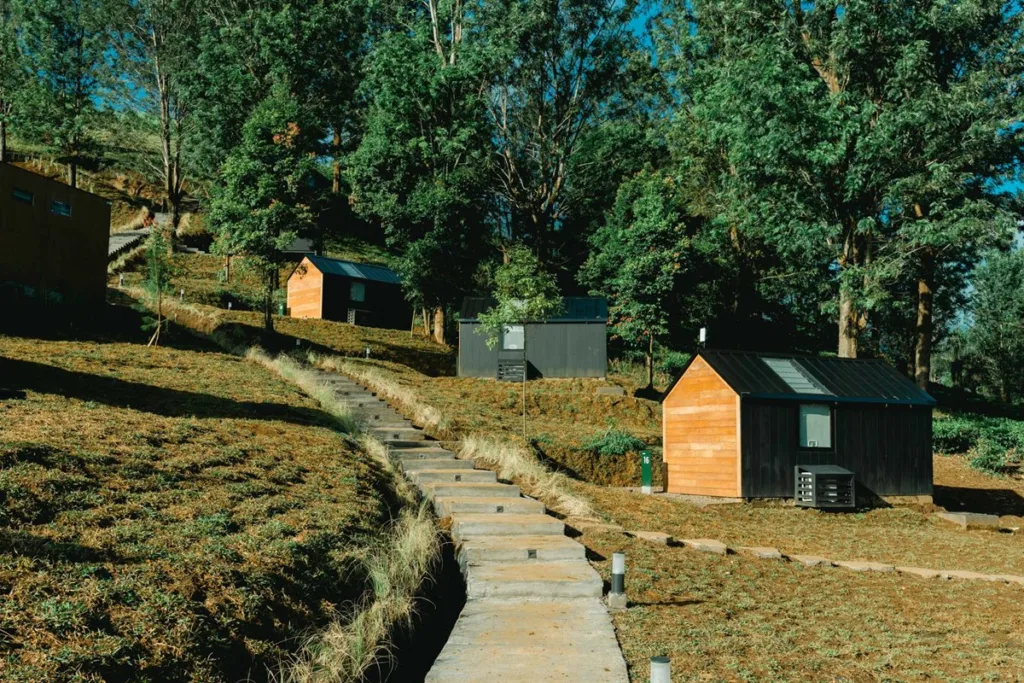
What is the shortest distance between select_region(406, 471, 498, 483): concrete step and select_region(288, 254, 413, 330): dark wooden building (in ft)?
102

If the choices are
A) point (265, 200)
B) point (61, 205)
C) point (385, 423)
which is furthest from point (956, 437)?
point (61, 205)

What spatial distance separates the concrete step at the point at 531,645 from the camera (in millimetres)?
7102

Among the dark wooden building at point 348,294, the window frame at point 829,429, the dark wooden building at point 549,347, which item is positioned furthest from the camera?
the dark wooden building at point 348,294

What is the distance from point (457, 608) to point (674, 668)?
3.67 m

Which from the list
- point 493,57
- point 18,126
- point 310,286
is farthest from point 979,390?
point 18,126

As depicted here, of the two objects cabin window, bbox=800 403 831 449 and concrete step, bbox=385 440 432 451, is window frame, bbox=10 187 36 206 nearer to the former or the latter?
concrete step, bbox=385 440 432 451

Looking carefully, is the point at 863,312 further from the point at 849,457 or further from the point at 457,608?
the point at 457,608

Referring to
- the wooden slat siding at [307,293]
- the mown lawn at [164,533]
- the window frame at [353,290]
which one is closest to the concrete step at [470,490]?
the mown lawn at [164,533]

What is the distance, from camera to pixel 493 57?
4341 centimetres

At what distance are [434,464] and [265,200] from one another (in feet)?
71.3

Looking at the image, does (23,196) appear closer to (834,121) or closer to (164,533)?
(164,533)

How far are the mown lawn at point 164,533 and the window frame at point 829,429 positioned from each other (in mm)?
11812

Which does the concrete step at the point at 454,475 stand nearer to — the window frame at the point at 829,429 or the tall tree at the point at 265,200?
the window frame at the point at 829,429

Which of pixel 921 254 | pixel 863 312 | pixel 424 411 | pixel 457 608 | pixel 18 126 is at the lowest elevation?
pixel 457 608
